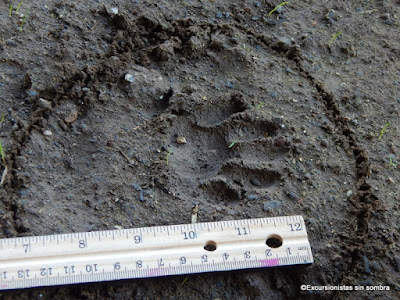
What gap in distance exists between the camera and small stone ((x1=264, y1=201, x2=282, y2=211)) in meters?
2.15

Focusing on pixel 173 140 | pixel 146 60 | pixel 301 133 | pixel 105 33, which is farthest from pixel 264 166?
pixel 105 33

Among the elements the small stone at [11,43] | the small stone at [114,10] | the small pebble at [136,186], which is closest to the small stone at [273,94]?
the small pebble at [136,186]

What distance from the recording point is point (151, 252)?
194cm

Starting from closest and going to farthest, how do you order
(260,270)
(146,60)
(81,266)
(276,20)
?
(81,266) < (260,270) < (146,60) < (276,20)

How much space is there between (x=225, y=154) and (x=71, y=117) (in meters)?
0.79

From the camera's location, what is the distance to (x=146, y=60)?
8.48 ft

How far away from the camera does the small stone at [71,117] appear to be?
2.34m

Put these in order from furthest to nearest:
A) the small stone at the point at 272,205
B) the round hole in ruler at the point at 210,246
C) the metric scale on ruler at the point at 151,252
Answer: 1. the small stone at the point at 272,205
2. the round hole in ruler at the point at 210,246
3. the metric scale on ruler at the point at 151,252

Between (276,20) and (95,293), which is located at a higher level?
(276,20)

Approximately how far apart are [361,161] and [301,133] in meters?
0.33

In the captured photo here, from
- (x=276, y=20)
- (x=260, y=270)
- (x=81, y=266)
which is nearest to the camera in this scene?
(x=81, y=266)

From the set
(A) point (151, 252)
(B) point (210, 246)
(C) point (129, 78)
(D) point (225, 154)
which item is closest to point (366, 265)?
(B) point (210, 246)

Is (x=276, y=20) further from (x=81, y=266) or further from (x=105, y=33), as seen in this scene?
(x=81, y=266)

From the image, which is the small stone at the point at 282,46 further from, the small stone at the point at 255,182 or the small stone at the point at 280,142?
the small stone at the point at 255,182
